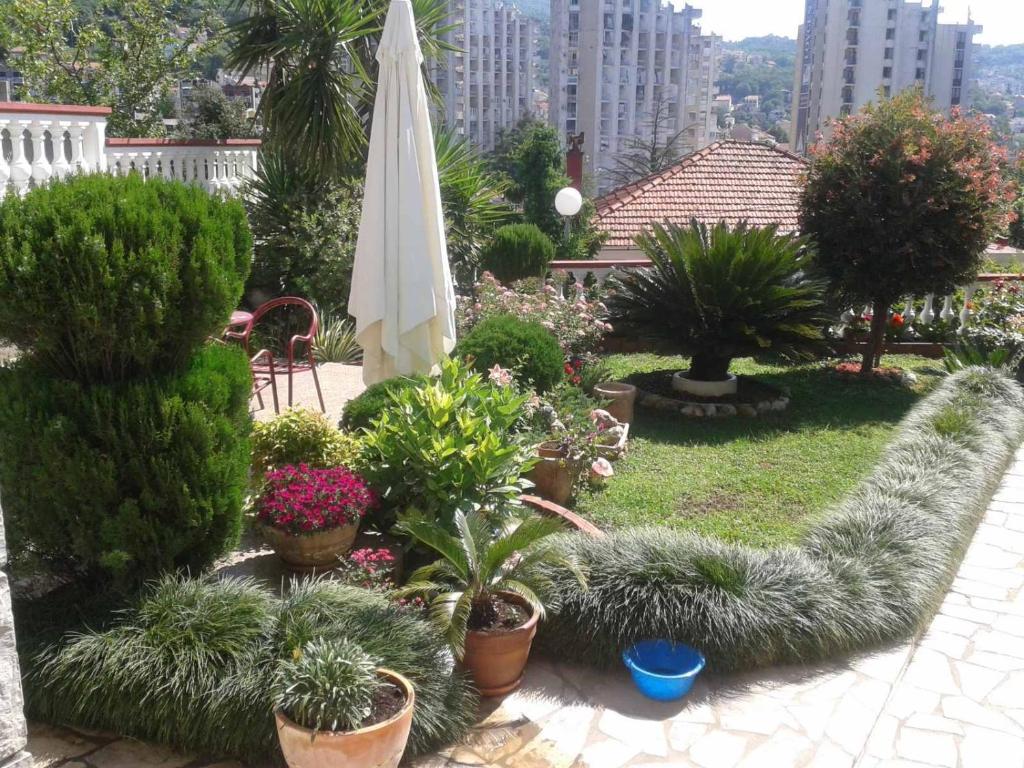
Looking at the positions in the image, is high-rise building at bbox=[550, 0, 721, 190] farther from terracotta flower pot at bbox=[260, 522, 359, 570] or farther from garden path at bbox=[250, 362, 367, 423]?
terracotta flower pot at bbox=[260, 522, 359, 570]

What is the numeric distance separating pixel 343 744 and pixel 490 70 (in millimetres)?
92623

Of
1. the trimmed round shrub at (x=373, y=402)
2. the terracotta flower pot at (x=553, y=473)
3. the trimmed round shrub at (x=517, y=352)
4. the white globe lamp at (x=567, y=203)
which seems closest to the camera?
the trimmed round shrub at (x=373, y=402)

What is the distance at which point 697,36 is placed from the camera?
3637 inches

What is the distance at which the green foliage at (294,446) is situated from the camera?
476 cm

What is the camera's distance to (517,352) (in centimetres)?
658

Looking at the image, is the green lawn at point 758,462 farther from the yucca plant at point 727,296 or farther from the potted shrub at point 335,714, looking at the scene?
the potted shrub at point 335,714

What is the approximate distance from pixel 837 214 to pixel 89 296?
7.78m

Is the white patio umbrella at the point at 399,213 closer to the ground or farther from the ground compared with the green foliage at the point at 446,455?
farther from the ground

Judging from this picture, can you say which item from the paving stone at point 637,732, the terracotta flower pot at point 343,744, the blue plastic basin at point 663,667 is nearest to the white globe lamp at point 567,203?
the blue plastic basin at point 663,667

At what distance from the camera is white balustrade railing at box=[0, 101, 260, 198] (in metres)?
6.82

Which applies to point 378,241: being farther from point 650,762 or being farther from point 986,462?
point 986,462

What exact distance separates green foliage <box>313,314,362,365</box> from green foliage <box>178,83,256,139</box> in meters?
9.80

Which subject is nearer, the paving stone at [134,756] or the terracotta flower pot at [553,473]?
the paving stone at [134,756]

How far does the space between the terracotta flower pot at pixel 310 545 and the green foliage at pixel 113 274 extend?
965mm
